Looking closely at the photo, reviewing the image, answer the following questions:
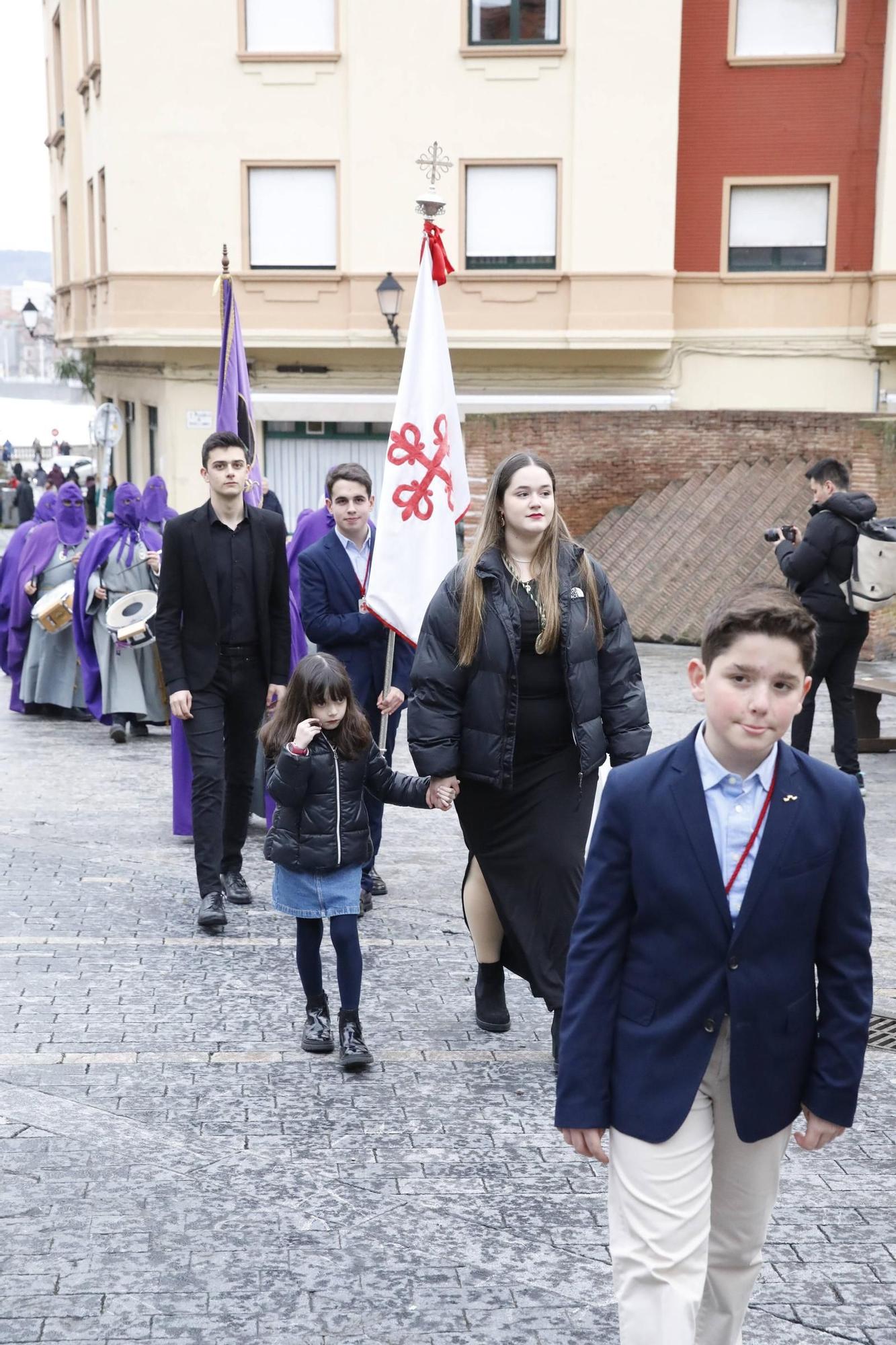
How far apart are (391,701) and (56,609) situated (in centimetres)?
635

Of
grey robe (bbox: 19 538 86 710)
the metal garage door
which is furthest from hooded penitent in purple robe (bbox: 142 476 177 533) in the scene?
the metal garage door

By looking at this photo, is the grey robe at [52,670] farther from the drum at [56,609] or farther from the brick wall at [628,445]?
the brick wall at [628,445]

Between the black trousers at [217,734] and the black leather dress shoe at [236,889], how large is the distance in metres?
0.23

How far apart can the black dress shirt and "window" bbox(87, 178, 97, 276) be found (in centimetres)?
2526

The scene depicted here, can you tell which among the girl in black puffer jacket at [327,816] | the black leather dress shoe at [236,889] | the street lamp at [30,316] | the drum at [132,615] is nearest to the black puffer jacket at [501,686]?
the girl in black puffer jacket at [327,816]

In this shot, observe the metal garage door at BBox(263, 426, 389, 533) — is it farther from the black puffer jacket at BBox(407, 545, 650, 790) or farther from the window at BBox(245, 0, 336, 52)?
the black puffer jacket at BBox(407, 545, 650, 790)

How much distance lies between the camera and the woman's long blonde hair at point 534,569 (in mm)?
5348

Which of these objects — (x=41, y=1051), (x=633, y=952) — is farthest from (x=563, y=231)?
(x=633, y=952)

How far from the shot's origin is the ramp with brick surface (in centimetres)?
1712

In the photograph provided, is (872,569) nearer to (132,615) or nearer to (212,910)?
(212,910)

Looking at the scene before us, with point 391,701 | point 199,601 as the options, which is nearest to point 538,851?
point 391,701

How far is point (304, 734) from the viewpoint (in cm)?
561

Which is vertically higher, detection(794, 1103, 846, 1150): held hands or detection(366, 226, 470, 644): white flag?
detection(366, 226, 470, 644): white flag

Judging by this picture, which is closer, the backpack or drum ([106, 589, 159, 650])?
the backpack
